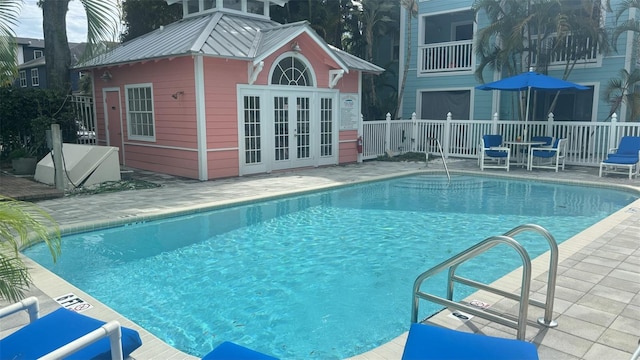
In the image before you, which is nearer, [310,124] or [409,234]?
[409,234]

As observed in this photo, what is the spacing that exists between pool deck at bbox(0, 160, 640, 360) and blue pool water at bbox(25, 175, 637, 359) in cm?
34

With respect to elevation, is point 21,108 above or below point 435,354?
above

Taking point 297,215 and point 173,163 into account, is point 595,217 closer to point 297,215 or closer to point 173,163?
point 297,215

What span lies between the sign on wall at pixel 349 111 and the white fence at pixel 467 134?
2.02 ft

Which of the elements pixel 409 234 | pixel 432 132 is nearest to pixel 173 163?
pixel 409 234

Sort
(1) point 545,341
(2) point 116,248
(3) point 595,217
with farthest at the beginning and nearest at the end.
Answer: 1. (3) point 595,217
2. (2) point 116,248
3. (1) point 545,341

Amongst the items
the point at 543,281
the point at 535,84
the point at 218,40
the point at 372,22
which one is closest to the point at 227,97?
the point at 218,40

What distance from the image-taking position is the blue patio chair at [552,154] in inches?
482

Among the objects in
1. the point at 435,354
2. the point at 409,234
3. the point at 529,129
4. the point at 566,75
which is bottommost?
the point at 409,234

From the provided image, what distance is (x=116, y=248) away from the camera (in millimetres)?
6164

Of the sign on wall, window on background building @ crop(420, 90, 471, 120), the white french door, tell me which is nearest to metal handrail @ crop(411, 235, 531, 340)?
the white french door

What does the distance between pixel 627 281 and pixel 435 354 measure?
2.97m

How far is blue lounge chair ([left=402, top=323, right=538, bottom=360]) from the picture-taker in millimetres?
2459

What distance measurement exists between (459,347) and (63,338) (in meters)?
2.14
